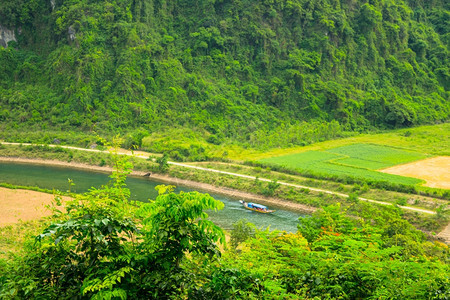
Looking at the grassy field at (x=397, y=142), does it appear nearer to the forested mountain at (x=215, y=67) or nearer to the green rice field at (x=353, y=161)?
the green rice field at (x=353, y=161)

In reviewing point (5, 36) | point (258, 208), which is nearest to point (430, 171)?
point (258, 208)

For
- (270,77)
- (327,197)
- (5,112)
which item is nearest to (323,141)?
(270,77)

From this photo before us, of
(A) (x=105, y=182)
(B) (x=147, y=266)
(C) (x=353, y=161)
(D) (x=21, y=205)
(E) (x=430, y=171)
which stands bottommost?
(E) (x=430, y=171)

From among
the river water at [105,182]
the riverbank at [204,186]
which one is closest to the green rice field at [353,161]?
the riverbank at [204,186]

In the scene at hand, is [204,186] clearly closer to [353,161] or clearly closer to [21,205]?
[21,205]

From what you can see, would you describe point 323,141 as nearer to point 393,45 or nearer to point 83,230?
point 393,45
